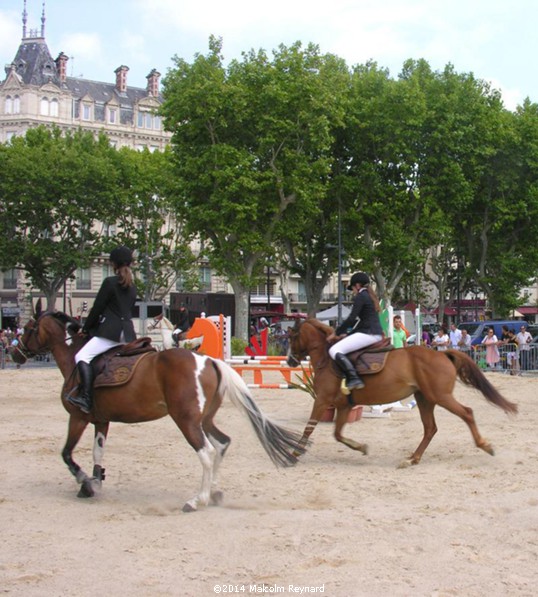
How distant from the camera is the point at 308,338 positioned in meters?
11.3

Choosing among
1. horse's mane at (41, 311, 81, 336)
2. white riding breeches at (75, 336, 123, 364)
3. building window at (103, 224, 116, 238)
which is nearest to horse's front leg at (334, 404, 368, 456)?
white riding breeches at (75, 336, 123, 364)

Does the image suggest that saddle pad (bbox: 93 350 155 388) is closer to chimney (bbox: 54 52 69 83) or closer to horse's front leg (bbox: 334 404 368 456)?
horse's front leg (bbox: 334 404 368 456)

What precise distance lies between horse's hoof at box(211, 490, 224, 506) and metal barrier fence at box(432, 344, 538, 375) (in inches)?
831

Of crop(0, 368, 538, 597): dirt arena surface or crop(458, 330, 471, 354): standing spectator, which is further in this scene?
crop(458, 330, 471, 354): standing spectator

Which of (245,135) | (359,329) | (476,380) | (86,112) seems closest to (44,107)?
(86,112)

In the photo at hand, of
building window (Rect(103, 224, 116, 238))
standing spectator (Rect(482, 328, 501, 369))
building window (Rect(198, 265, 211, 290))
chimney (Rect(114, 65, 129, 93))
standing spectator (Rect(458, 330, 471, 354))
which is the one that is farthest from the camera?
chimney (Rect(114, 65, 129, 93))

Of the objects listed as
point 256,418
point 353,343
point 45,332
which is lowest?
point 256,418

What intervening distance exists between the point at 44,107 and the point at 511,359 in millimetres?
61037

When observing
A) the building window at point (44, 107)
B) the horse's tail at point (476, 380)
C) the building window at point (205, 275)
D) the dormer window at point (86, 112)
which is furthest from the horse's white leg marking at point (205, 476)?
the dormer window at point (86, 112)

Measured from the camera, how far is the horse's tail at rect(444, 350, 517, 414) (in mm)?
10523

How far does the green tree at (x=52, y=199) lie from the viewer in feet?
160

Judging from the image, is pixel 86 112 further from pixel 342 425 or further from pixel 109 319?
pixel 109 319

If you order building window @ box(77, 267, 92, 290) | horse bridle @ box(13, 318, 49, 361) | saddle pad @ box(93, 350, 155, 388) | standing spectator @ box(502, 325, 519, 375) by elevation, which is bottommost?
standing spectator @ box(502, 325, 519, 375)

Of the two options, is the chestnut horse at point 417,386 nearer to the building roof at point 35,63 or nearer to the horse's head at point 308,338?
the horse's head at point 308,338
